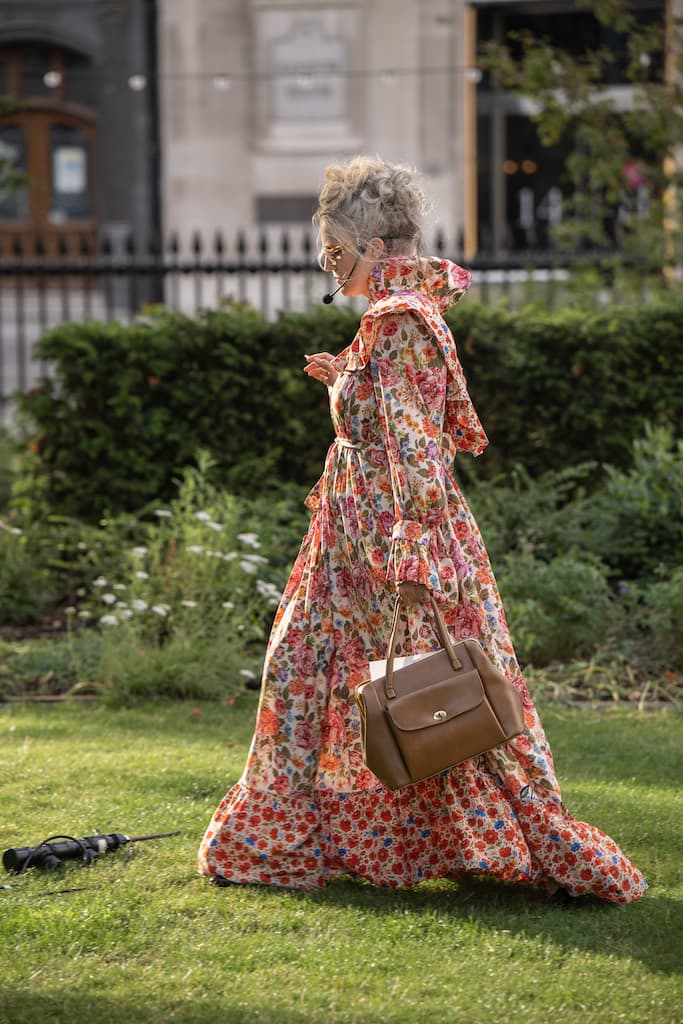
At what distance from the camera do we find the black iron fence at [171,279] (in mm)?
9773

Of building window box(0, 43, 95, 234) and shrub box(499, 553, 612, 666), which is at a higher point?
building window box(0, 43, 95, 234)

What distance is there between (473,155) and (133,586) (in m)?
13.2

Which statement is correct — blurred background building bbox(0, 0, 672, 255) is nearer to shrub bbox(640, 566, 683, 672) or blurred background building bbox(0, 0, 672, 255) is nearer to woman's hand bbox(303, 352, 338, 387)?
shrub bbox(640, 566, 683, 672)

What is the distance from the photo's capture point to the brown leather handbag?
3.23 metres

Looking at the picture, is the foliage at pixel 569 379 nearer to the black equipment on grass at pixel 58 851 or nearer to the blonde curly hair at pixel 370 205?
the blonde curly hair at pixel 370 205

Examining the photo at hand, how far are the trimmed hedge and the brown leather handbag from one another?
14.0 feet

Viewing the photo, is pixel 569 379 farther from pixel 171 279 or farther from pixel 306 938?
pixel 171 279

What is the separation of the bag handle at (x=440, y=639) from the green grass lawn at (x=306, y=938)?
624 millimetres

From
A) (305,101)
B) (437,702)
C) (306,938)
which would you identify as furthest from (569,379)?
(305,101)

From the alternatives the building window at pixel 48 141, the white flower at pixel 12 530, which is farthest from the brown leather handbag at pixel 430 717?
the building window at pixel 48 141

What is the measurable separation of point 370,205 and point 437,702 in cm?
126

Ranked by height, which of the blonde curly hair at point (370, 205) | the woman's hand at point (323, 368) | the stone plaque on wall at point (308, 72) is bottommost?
the woman's hand at point (323, 368)

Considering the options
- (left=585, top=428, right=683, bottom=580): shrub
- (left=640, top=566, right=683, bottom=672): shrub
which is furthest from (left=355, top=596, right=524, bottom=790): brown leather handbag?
(left=585, top=428, right=683, bottom=580): shrub

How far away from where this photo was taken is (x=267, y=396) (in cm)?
754
